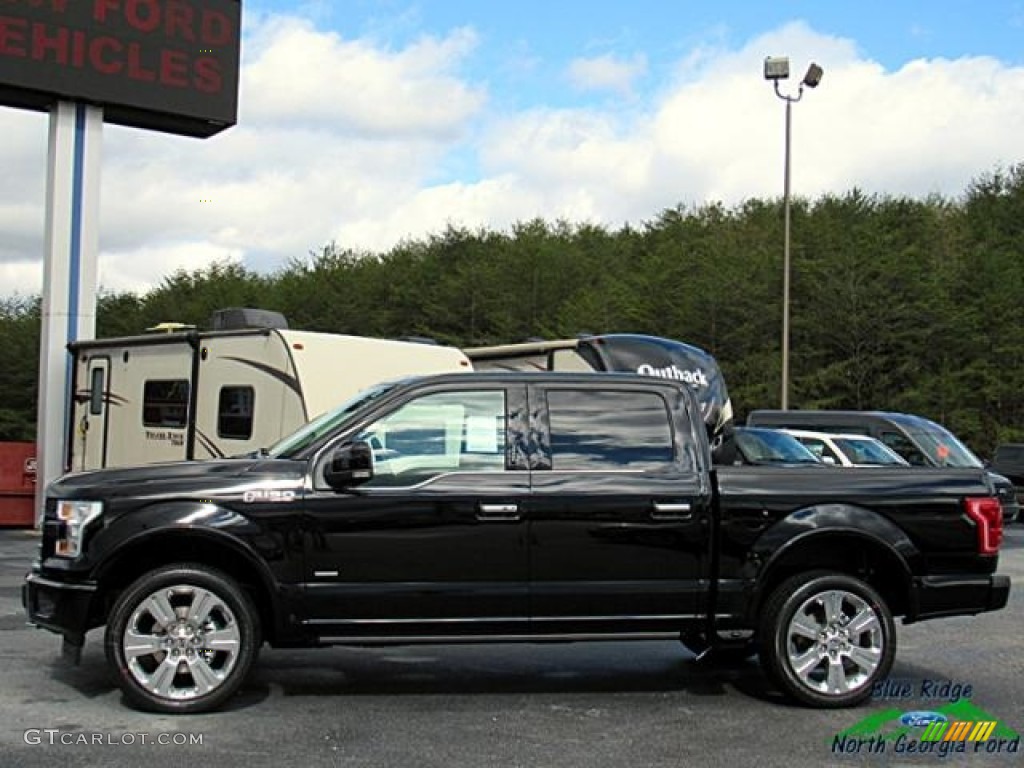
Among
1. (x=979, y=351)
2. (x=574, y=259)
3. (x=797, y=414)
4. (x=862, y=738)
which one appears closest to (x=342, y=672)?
(x=862, y=738)

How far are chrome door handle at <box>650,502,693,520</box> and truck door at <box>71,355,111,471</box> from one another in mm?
10828

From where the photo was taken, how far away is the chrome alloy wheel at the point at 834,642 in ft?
21.9

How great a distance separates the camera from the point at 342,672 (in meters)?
7.46

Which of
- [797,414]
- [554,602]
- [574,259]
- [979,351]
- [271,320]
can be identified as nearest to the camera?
[554,602]

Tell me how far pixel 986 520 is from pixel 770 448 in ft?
26.7

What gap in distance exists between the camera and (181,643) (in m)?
6.27

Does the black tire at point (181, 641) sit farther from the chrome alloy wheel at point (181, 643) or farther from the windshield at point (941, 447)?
the windshield at point (941, 447)

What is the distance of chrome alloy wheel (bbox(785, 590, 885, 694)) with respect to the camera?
6.66 m

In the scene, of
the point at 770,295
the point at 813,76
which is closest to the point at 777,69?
the point at 813,76

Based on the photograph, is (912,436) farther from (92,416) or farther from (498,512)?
(498,512)

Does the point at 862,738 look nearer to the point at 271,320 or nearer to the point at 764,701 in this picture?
the point at 764,701

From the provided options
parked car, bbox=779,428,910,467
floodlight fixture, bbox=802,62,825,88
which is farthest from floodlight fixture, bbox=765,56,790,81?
parked car, bbox=779,428,910,467

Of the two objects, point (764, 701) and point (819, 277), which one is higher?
point (819, 277)

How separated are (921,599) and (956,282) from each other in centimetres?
3471
